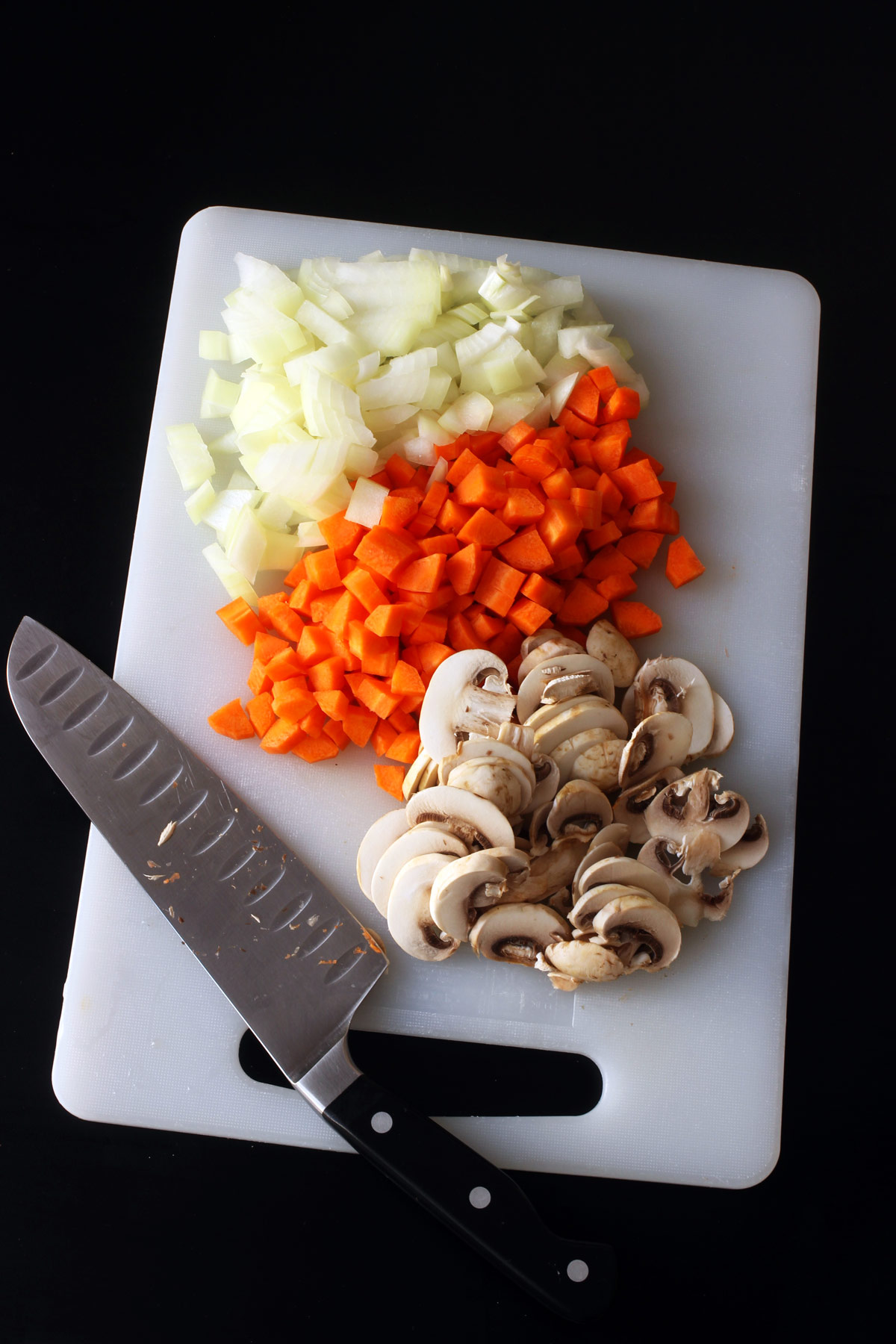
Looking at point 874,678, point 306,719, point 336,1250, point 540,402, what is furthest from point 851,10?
point 336,1250

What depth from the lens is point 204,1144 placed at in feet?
7.32

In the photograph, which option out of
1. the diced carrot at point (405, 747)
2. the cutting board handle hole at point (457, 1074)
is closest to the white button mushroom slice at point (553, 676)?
the diced carrot at point (405, 747)

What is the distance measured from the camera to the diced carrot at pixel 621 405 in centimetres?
228

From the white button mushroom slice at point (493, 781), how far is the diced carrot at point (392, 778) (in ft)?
0.73

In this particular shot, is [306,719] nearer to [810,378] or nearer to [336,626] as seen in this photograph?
[336,626]

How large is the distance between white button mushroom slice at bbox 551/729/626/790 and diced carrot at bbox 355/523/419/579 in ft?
1.61

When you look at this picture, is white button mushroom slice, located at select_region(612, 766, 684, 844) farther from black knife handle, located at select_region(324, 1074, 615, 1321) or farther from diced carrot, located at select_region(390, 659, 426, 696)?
black knife handle, located at select_region(324, 1074, 615, 1321)

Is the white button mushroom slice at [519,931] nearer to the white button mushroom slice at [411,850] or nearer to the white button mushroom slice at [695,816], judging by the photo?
the white button mushroom slice at [411,850]

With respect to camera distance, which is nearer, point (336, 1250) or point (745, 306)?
point (336, 1250)

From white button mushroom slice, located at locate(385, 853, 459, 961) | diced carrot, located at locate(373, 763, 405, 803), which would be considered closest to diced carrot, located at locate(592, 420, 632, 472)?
diced carrot, located at locate(373, 763, 405, 803)

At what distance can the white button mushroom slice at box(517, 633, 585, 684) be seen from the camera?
2127mm

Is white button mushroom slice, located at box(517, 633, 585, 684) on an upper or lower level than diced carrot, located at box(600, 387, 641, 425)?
lower

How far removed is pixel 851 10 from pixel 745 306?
1.21 metres

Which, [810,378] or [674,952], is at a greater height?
[810,378]
